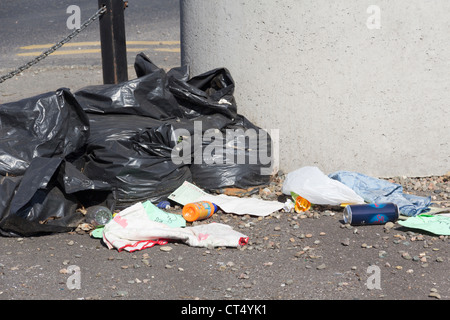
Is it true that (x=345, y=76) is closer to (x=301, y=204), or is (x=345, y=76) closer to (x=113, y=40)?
(x=301, y=204)

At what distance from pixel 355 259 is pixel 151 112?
182 centimetres

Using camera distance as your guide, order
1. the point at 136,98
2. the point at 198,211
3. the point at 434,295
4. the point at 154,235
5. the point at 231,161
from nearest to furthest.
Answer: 1. the point at 434,295
2. the point at 154,235
3. the point at 198,211
4. the point at 231,161
5. the point at 136,98

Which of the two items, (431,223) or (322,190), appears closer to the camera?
(431,223)

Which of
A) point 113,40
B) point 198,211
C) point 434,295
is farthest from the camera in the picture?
point 113,40

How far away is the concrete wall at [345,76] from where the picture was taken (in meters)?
4.10

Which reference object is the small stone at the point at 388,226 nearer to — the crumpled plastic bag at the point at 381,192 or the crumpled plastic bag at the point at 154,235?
the crumpled plastic bag at the point at 381,192

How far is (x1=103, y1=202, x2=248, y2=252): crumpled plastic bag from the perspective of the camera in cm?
343

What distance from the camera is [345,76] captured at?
4184mm

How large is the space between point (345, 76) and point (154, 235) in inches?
68.0

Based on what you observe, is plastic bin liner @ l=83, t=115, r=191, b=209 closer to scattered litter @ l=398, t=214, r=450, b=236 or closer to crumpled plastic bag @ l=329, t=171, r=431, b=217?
crumpled plastic bag @ l=329, t=171, r=431, b=217

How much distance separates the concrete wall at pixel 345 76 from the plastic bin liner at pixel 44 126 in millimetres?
1176

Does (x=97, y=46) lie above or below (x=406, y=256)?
above

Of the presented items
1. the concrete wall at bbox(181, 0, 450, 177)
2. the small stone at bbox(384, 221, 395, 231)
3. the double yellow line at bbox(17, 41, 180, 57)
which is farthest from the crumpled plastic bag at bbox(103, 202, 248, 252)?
the double yellow line at bbox(17, 41, 180, 57)

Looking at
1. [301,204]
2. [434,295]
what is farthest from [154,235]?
[434,295]
